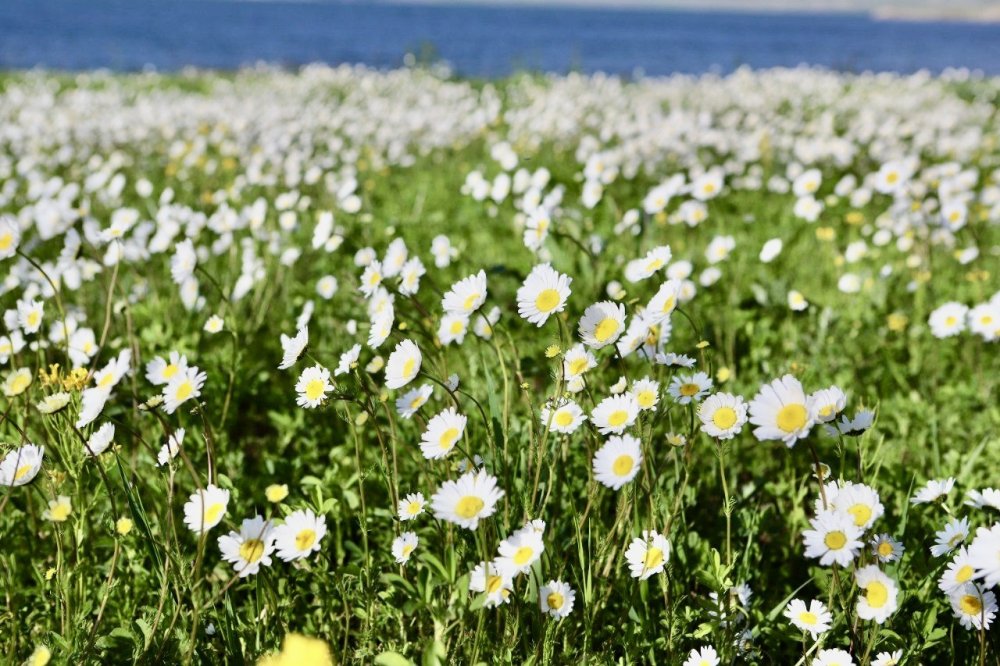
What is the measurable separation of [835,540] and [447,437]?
63 centimetres

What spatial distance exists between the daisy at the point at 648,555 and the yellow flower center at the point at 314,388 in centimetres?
63

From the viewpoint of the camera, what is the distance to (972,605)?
1281 millimetres

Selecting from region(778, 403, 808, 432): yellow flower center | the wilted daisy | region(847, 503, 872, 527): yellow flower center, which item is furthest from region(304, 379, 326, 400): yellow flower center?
region(847, 503, 872, 527): yellow flower center

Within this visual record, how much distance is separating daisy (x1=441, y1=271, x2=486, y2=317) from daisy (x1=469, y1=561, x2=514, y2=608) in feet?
1.64

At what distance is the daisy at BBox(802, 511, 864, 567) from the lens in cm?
111

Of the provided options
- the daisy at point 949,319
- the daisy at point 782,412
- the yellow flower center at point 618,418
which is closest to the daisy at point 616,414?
the yellow flower center at point 618,418

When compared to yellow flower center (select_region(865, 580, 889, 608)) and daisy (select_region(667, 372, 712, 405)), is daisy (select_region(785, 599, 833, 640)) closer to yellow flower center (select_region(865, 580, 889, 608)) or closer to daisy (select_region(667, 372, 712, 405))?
yellow flower center (select_region(865, 580, 889, 608))

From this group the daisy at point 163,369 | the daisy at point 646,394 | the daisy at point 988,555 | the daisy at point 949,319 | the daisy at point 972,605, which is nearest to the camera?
the daisy at point 988,555

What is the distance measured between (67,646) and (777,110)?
7930mm

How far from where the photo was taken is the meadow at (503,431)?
1.31 metres

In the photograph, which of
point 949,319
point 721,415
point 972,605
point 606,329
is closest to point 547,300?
point 606,329

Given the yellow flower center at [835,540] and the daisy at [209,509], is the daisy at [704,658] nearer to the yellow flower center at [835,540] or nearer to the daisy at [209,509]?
the yellow flower center at [835,540]

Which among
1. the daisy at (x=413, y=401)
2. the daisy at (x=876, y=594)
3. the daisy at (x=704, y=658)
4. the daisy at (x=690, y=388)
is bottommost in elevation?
the daisy at (x=704, y=658)

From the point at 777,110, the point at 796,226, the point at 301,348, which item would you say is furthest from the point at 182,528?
the point at 777,110
